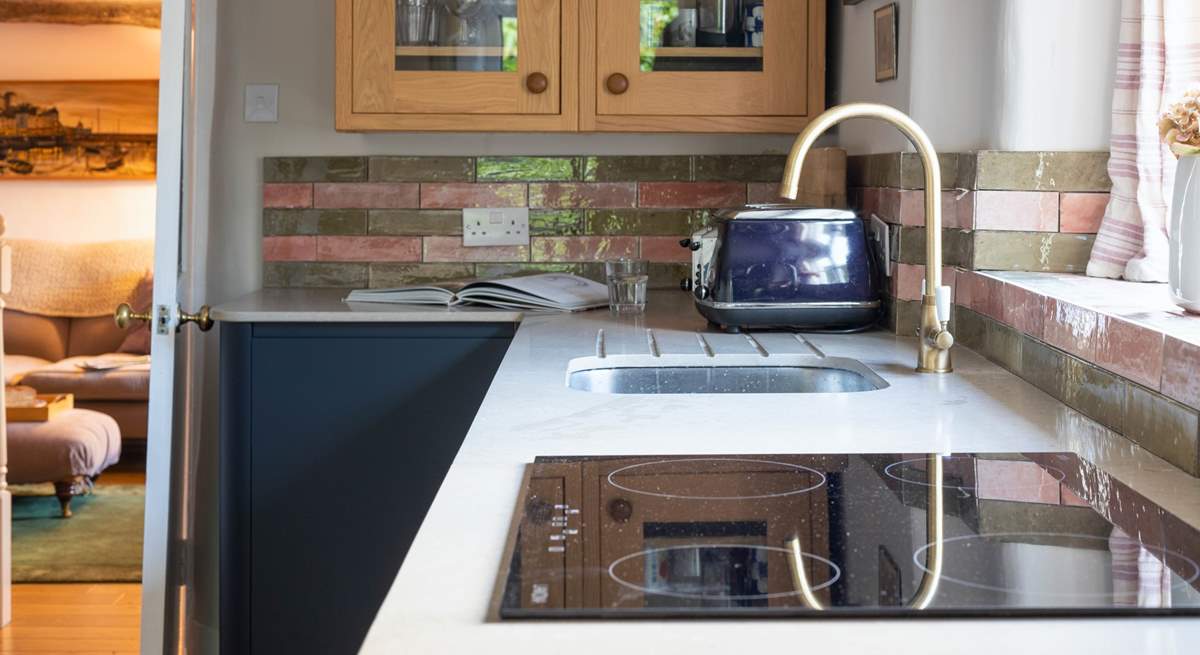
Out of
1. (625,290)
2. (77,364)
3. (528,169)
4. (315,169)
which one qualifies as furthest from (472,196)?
(77,364)

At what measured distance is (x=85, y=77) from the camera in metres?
6.25

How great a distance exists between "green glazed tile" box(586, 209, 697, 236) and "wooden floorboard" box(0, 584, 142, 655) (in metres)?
1.64

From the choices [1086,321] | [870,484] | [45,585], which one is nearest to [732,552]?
[870,484]

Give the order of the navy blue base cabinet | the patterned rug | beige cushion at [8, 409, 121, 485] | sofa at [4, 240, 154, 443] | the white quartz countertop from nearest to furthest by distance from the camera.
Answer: the white quartz countertop, the navy blue base cabinet, the patterned rug, beige cushion at [8, 409, 121, 485], sofa at [4, 240, 154, 443]

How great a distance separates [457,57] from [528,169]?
393 millimetres

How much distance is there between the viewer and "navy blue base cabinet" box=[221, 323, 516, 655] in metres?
2.52

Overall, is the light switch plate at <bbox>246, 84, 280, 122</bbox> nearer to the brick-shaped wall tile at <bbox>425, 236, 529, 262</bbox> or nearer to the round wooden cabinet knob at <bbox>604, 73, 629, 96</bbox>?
the brick-shaped wall tile at <bbox>425, 236, 529, 262</bbox>

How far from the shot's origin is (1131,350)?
134 cm

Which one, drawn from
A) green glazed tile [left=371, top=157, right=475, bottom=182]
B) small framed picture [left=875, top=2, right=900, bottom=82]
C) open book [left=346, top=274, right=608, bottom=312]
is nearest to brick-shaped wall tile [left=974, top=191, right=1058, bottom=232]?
small framed picture [left=875, top=2, right=900, bottom=82]

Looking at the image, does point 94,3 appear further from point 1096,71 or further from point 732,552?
point 732,552

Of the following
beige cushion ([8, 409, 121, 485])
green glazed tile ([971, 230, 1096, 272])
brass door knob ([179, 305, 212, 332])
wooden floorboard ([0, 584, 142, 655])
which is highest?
green glazed tile ([971, 230, 1096, 272])

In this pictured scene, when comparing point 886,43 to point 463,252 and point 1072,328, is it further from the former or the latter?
point 463,252

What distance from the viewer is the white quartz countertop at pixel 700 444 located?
2.46 feet

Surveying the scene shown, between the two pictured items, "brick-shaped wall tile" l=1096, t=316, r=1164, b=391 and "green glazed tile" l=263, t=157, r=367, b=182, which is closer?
"brick-shaped wall tile" l=1096, t=316, r=1164, b=391
